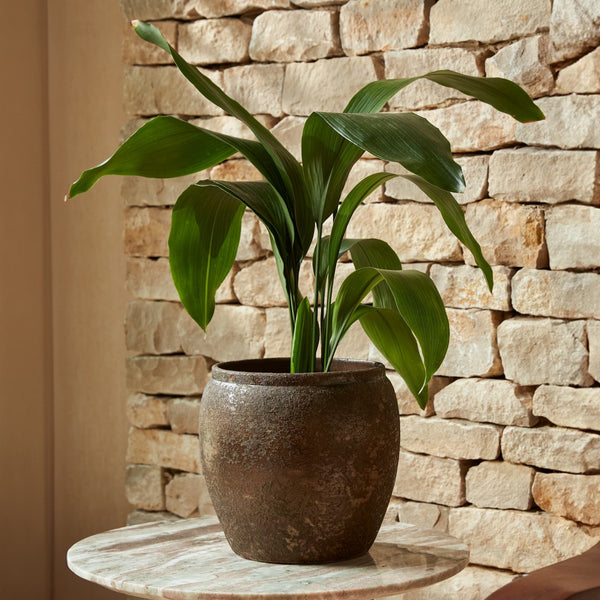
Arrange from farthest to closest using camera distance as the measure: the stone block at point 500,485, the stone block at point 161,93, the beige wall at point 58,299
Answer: the beige wall at point 58,299 < the stone block at point 161,93 < the stone block at point 500,485

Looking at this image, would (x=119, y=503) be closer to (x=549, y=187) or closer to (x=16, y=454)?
(x=16, y=454)

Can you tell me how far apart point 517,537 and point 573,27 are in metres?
1.01

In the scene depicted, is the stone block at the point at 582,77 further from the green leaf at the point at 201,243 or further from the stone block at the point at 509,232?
the green leaf at the point at 201,243

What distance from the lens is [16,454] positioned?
2486 mm

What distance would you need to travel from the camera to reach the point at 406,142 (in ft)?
4.11

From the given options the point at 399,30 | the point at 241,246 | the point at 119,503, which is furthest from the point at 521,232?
the point at 119,503

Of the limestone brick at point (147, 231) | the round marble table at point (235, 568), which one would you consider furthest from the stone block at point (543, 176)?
the limestone brick at point (147, 231)

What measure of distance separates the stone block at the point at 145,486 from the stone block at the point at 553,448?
885mm

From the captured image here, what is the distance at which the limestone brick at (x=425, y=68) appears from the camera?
78.6 inches

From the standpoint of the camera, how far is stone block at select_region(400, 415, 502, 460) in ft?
6.50

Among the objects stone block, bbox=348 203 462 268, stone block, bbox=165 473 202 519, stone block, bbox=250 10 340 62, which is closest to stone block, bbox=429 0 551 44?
stone block, bbox=250 10 340 62

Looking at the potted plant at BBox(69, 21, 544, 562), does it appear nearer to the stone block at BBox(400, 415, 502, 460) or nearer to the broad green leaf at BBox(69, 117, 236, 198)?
the broad green leaf at BBox(69, 117, 236, 198)

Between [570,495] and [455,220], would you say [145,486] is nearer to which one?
[570,495]

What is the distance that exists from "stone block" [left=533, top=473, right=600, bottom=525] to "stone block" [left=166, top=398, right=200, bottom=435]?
0.84 meters
